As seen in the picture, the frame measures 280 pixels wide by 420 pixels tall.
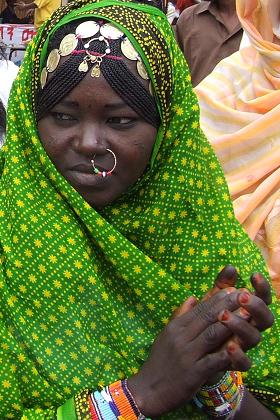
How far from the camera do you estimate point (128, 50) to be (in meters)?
1.74

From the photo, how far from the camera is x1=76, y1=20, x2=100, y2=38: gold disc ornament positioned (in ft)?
5.73

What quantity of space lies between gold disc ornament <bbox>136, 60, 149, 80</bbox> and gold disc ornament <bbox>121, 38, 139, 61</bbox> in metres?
0.02

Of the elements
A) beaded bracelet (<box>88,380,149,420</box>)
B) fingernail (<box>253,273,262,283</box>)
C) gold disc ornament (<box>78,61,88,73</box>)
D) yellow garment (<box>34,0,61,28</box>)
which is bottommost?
beaded bracelet (<box>88,380,149,420</box>)

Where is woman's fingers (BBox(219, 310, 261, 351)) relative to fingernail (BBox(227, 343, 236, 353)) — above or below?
above

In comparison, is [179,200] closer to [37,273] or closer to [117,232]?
[117,232]

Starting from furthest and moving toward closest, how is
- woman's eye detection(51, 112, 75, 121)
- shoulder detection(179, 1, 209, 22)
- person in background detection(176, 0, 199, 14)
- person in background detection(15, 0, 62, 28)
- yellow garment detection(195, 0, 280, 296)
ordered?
1. person in background detection(15, 0, 62, 28)
2. person in background detection(176, 0, 199, 14)
3. shoulder detection(179, 1, 209, 22)
4. yellow garment detection(195, 0, 280, 296)
5. woman's eye detection(51, 112, 75, 121)

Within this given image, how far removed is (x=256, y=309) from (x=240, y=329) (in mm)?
55

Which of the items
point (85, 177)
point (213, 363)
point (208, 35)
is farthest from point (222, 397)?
point (208, 35)

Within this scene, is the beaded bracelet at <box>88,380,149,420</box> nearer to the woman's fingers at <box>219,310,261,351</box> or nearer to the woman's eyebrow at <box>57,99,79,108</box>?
the woman's fingers at <box>219,310,261,351</box>

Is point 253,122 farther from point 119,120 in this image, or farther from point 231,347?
point 231,347

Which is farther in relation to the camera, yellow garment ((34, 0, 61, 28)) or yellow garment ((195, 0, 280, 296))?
yellow garment ((34, 0, 61, 28))

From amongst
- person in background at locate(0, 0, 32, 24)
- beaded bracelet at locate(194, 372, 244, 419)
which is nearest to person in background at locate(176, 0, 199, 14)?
person in background at locate(0, 0, 32, 24)

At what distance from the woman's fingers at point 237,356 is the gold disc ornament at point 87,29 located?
32.2 inches

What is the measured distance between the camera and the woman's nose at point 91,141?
1.67 meters
